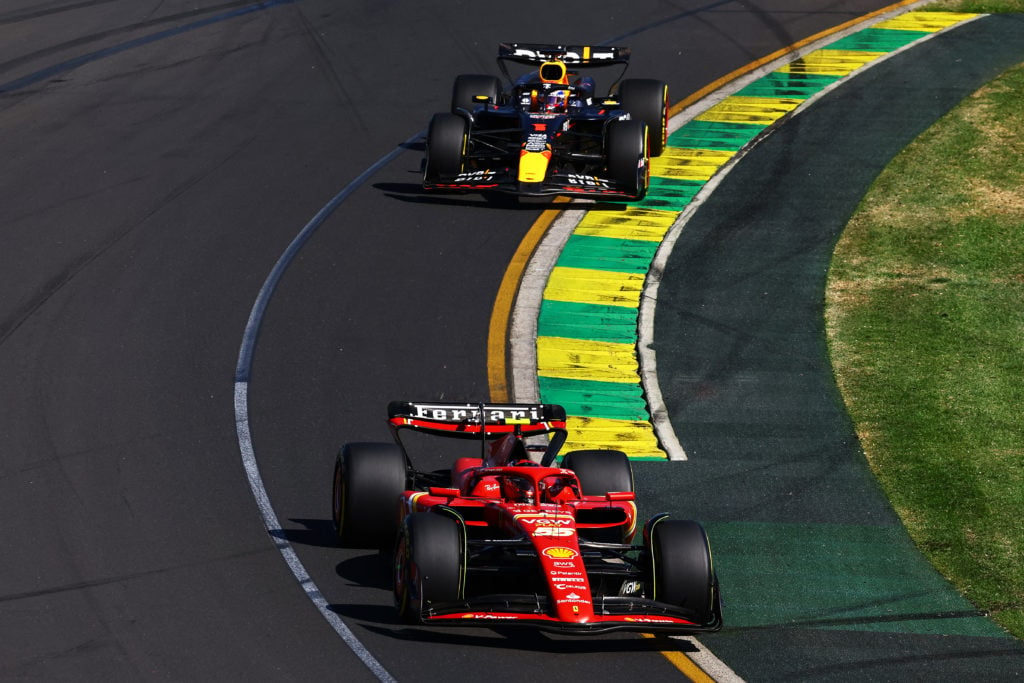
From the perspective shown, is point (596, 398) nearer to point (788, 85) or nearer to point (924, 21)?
point (788, 85)

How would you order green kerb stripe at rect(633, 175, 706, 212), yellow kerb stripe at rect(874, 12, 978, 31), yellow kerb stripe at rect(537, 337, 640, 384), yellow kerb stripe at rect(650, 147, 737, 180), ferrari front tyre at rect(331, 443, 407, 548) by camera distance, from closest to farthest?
ferrari front tyre at rect(331, 443, 407, 548), yellow kerb stripe at rect(537, 337, 640, 384), green kerb stripe at rect(633, 175, 706, 212), yellow kerb stripe at rect(650, 147, 737, 180), yellow kerb stripe at rect(874, 12, 978, 31)

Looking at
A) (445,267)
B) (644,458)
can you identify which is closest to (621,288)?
(445,267)

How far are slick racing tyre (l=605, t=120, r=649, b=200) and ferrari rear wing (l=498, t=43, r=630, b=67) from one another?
6.33ft

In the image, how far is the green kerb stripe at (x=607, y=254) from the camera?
65.7 feet

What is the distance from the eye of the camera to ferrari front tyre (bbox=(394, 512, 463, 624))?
36.5 feet

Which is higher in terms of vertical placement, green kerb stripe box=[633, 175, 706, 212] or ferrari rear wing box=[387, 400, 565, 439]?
green kerb stripe box=[633, 175, 706, 212]

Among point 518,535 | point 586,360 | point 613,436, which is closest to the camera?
point 518,535

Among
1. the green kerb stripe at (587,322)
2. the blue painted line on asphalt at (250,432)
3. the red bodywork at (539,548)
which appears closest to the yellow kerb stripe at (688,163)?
the blue painted line on asphalt at (250,432)

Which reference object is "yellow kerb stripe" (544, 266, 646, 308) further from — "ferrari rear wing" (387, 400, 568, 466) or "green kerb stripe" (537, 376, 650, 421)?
"ferrari rear wing" (387, 400, 568, 466)

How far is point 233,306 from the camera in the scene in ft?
60.0

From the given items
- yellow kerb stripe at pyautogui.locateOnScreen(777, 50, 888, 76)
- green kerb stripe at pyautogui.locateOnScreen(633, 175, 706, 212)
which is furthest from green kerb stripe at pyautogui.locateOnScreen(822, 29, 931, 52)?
green kerb stripe at pyautogui.locateOnScreen(633, 175, 706, 212)

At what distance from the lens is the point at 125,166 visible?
22609 mm

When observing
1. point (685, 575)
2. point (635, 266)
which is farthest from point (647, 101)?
point (685, 575)

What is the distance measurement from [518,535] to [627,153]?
10.4 meters
